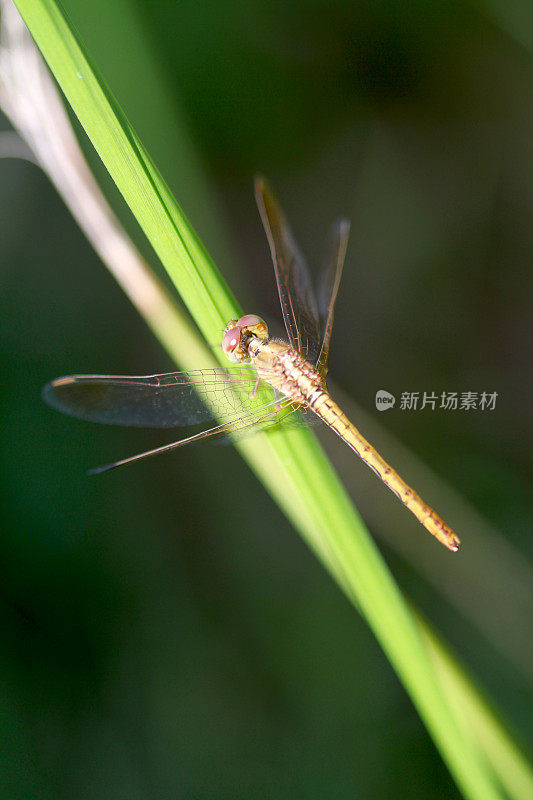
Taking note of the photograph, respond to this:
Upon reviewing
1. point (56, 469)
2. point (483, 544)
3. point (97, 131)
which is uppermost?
point (56, 469)

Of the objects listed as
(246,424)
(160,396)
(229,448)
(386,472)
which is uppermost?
(229,448)

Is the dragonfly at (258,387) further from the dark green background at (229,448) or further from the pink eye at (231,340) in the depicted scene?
the dark green background at (229,448)

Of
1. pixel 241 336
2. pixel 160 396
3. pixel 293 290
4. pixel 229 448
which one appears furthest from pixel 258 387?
pixel 229 448

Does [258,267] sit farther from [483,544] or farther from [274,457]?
[274,457]

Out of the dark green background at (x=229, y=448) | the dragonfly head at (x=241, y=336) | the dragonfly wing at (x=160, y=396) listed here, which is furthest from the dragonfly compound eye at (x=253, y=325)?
the dark green background at (x=229, y=448)

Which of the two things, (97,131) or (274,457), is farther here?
(274,457)

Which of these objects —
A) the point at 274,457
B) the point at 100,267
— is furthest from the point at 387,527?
the point at 100,267

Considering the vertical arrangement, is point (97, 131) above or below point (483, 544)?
above

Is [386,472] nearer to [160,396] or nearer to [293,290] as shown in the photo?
[293,290]

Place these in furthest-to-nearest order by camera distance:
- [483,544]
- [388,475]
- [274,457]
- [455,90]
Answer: [455,90]
[483,544]
[388,475]
[274,457]
